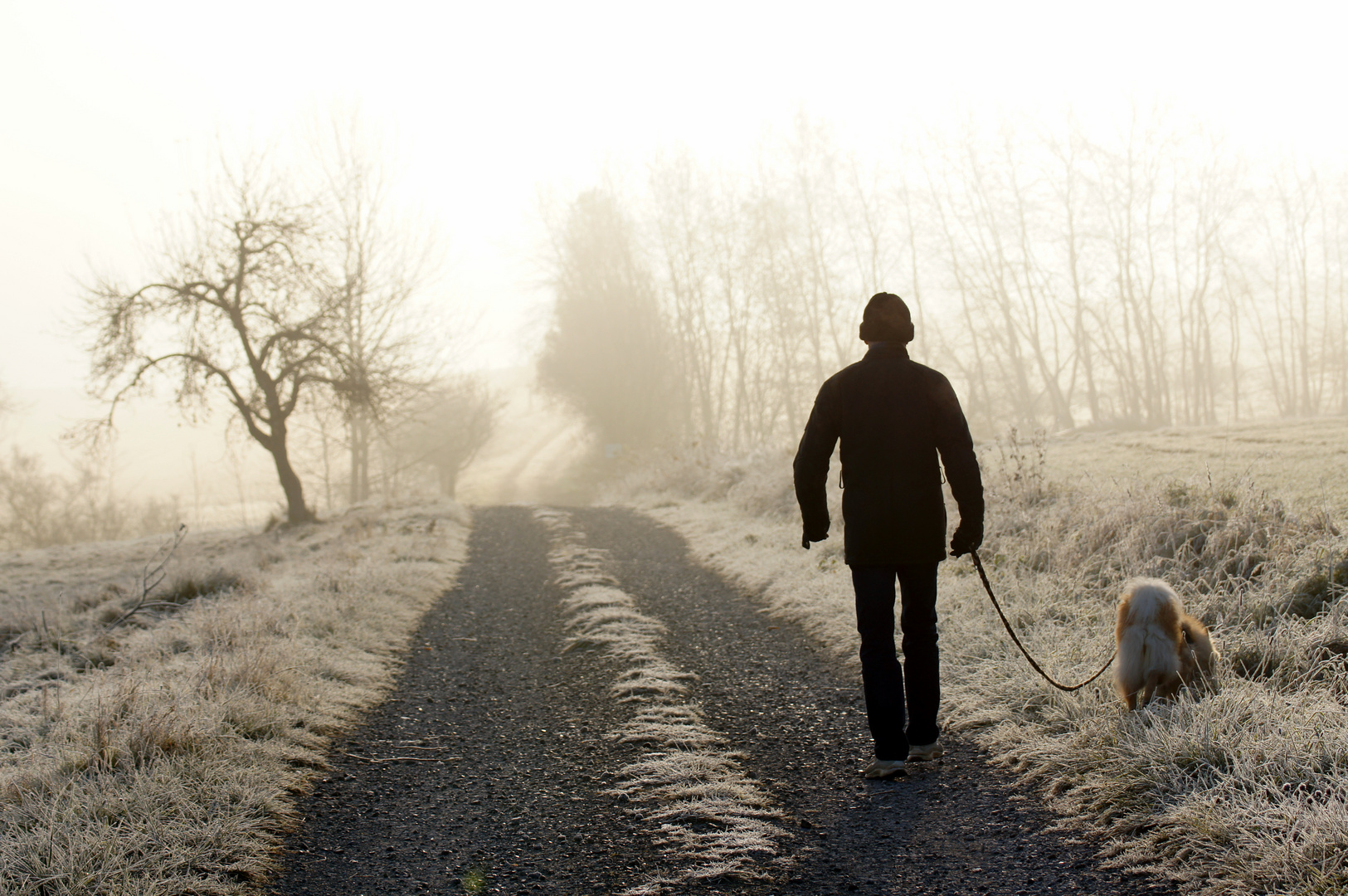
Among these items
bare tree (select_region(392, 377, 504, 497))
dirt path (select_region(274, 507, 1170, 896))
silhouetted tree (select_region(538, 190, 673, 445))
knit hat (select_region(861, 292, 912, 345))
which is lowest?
dirt path (select_region(274, 507, 1170, 896))

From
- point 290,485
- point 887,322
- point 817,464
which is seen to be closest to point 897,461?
point 817,464

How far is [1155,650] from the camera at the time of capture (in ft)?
12.3

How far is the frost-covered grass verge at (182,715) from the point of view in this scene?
301 centimetres

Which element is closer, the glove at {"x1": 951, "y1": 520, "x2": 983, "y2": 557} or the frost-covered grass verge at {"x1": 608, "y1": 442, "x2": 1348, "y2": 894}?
the frost-covered grass verge at {"x1": 608, "y1": 442, "x2": 1348, "y2": 894}

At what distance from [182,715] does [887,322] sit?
4187 mm

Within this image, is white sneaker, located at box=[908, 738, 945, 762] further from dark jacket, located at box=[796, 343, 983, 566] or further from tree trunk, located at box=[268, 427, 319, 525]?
tree trunk, located at box=[268, 427, 319, 525]

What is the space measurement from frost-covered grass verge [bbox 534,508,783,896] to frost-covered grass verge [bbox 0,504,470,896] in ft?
5.28

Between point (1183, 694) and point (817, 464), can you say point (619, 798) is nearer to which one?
point (817, 464)

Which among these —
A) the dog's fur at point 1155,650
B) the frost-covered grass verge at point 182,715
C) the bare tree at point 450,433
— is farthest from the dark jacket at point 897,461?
the bare tree at point 450,433

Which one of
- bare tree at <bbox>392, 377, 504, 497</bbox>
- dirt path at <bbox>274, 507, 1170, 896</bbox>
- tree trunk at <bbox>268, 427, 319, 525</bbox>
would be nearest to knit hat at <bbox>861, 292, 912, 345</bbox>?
dirt path at <bbox>274, 507, 1170, 896</bbox>

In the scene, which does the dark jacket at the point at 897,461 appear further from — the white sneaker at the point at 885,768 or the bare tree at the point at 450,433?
the bare tree at the point at 450,433

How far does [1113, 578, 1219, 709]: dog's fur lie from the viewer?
373 cm

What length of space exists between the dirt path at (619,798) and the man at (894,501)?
14.3 inches

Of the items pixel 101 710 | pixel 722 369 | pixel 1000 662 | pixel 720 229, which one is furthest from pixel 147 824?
pixel 722 369
